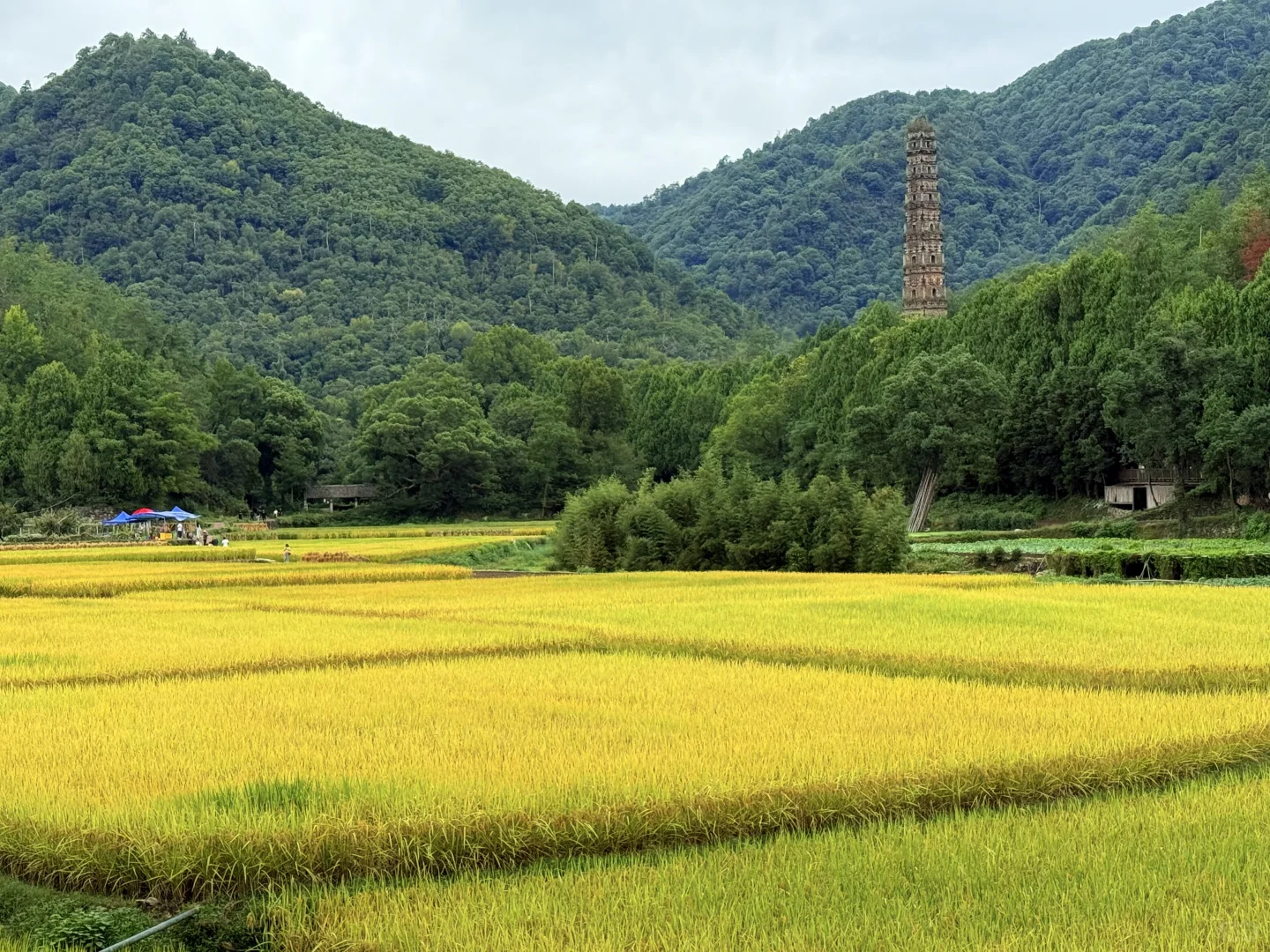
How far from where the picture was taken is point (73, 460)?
6862 cm

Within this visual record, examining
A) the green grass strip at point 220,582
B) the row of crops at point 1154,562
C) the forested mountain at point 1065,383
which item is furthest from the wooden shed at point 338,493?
the row of crops at point 1154,562

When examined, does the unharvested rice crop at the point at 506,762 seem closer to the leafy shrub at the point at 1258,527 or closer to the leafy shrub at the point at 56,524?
the leafy shrub at the point at 1258,527

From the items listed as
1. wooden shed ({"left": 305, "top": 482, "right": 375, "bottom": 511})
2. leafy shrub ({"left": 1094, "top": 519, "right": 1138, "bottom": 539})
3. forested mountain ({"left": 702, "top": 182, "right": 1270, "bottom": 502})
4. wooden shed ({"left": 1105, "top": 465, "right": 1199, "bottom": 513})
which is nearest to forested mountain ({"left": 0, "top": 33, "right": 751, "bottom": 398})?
wooden shed ({"left": 305, "top": 482, "right": 375, "bottom": 511})

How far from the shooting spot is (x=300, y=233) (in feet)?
440

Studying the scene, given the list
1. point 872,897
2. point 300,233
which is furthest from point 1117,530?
point 300,233

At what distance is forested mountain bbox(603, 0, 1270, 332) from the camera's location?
164500 mm

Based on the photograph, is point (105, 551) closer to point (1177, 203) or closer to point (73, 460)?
point (73, 460)

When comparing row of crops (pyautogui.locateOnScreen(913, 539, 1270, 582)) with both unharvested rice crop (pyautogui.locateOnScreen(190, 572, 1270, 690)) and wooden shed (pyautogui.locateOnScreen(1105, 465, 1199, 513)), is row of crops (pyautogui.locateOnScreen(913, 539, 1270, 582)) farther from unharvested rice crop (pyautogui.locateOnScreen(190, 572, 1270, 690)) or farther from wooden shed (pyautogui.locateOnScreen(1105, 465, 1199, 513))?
wooden shed (pyautogui.locateOnScreen(1105, 465, 1199, 513))

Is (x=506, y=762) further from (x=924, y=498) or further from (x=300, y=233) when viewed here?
(x=300, y=233)

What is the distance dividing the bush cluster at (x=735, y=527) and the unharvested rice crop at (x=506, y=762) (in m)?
23.7

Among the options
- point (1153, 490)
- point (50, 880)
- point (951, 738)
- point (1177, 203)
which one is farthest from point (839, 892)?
point (1177, 203)

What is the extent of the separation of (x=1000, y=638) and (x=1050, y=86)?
Answer: 653 ft

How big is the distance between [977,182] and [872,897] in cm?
18253

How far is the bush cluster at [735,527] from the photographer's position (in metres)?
37.4
